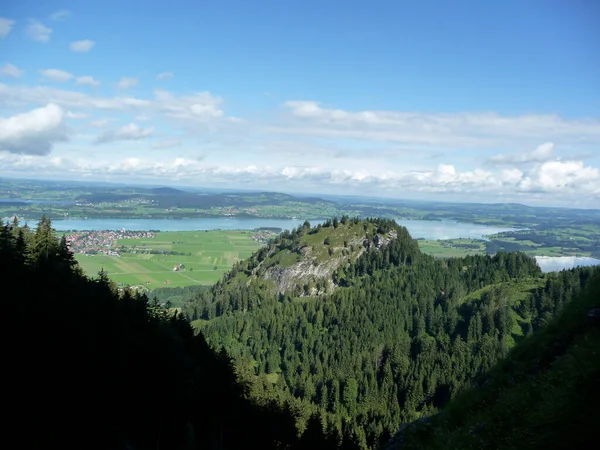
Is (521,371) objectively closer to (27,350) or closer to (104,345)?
(27,350)

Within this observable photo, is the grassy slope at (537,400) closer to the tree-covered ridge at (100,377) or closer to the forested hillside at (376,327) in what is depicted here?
the tree-covered ridge at (100,377)

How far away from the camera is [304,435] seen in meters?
50.8

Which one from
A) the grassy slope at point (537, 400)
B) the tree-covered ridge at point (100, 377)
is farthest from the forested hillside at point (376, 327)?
the grassy slope at point (537, 400)

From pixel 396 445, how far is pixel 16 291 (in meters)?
32.4

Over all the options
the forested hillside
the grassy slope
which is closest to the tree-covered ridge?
the forested hillside

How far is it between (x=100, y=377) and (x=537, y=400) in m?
28.7

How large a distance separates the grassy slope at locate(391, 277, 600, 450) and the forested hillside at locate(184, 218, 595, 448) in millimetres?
42660

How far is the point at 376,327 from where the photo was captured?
134 meters

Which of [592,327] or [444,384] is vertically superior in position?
[592,327]

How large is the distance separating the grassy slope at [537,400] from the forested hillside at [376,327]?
4266 cm

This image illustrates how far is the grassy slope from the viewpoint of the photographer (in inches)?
225

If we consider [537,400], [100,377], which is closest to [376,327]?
[100,377]

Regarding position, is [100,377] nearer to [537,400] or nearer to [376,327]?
[537,400]

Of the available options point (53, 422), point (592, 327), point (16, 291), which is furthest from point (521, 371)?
point (16, 291)
